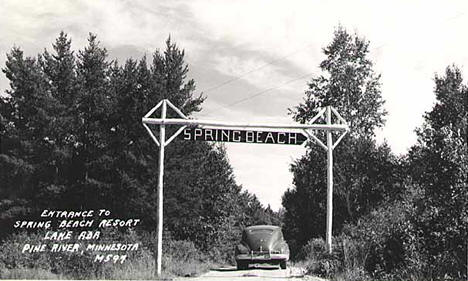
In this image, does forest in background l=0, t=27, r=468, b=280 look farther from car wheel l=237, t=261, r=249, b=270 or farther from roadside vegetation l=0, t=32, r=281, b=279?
car wheel l=237, t=261, r=249, b=270

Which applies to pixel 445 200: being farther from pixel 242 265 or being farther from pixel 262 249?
pixel 242 265

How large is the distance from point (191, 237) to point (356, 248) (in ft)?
66.1

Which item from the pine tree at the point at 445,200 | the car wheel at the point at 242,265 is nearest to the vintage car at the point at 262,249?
the car wheel at the point at 242,265

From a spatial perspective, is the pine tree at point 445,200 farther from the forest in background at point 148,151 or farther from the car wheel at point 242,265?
the forest in background at point 148,151

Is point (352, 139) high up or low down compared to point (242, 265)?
up

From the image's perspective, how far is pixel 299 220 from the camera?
51938 millimetres

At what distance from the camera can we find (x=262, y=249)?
25.0 meters

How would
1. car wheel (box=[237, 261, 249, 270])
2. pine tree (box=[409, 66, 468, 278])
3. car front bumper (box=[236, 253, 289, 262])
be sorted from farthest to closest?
car wheel (box=[237, 261, 249, 270]) < car front bumper (box=[236, 253, 289, 262]) < pine tree (box=[409, 66, 468, 278])

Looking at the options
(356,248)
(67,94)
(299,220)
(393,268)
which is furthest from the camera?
(299,220)

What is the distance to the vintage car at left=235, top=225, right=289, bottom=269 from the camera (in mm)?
24875

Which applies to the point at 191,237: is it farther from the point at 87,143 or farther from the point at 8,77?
the point at 8,77

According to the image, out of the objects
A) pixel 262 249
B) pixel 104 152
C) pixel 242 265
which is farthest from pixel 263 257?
pixel 104 152

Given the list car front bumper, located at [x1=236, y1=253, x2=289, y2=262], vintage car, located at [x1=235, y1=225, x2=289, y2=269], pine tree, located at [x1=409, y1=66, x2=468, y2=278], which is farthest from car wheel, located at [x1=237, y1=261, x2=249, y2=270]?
pine tree, located at [x1=409, y1=66, x2=468, y2=278]

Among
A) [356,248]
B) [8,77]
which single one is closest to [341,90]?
[356,248]
